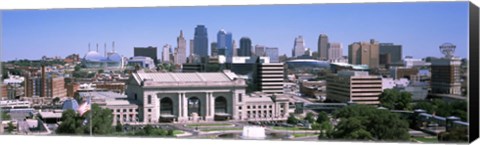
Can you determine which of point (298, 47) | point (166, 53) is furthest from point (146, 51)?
point (298, 47)

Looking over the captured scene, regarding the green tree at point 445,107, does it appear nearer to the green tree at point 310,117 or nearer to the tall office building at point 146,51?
the green tree at point 310,117

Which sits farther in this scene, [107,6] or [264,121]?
[264,121]

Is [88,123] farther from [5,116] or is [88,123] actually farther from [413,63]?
[413,63]

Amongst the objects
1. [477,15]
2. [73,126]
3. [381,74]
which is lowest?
[73,126]

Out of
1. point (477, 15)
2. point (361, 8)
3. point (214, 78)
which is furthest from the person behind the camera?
point (214, 78)

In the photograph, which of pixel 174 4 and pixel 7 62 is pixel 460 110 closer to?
pixel 174 4

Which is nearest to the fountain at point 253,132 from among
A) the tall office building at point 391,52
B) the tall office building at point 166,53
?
the tall office building at point 166,53

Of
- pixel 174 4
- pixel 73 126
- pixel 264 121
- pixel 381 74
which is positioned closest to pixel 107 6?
pixel 174 4
